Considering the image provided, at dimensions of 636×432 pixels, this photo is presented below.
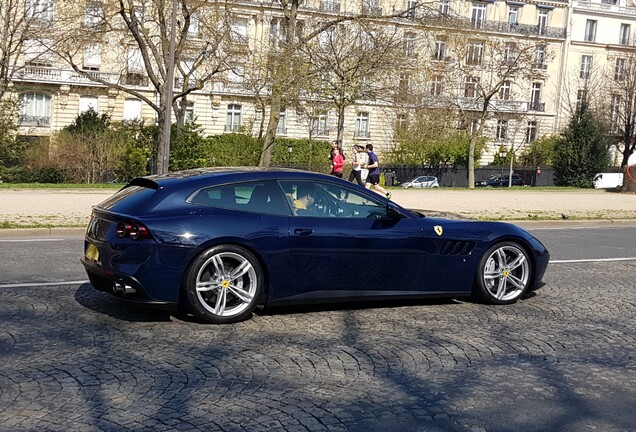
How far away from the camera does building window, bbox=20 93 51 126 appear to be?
192ft

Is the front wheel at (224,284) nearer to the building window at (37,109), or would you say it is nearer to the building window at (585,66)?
the building window at (37,109)

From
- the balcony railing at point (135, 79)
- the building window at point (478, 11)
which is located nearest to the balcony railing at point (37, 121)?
the balcony railing at point (135, 79)

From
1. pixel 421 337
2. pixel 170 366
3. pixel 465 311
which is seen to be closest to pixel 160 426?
pixel 170 366

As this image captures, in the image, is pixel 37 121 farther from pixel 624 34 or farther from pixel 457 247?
pixel 457 247

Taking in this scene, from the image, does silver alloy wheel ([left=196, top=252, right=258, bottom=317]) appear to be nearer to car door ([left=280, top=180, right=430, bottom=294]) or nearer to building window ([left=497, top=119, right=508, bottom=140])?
car door ([left=280, top=180, right=430, bottom=294])

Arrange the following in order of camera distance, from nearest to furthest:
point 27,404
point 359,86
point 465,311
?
point 27,404 < point 465,311 < point 359,86

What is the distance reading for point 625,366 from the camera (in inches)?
230

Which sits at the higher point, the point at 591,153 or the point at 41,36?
the point at 41,36

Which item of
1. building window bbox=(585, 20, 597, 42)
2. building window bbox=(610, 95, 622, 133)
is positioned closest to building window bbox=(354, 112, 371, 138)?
building window bbox=(610, 95, 622, 133)

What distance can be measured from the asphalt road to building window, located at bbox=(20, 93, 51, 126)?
54.0m

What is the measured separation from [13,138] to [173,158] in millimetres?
12319

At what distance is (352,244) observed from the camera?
23.3 feet

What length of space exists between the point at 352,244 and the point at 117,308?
7.62ft

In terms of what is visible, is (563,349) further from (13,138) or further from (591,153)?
(591,153)
